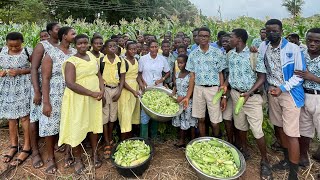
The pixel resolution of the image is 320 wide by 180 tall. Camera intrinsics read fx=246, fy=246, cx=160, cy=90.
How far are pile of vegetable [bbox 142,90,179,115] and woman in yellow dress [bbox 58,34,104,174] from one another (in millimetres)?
787

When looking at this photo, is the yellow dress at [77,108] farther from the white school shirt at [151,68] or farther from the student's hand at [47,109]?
the white school shirt at [151,68]

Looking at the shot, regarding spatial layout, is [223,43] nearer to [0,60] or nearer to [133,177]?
[133,177]

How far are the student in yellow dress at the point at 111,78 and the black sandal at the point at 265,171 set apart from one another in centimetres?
231

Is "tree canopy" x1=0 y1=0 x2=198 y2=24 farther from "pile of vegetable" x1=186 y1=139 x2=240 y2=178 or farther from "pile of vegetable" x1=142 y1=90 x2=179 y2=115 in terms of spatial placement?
"pile of vegetable" x1=186 y1=139 x2=240 y2=178

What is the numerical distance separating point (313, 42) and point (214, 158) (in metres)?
1.92

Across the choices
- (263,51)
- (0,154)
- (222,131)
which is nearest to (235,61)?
(263,51)

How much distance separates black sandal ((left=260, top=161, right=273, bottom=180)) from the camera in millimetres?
3395

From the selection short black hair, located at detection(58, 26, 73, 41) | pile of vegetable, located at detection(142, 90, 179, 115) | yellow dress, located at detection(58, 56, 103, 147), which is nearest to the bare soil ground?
yellow dress, located at detection(58, 56, 103, 147)

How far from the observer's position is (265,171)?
3.44 m

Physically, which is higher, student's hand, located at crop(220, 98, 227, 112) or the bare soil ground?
student's hand, located at crop(220, 98, 227, 112)

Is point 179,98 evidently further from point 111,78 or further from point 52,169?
point 52,169

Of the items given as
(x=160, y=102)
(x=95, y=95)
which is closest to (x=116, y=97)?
(x=95, y=95)

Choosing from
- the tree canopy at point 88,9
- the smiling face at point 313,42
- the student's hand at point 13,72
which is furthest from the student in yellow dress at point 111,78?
the tree canopy at point 88,9

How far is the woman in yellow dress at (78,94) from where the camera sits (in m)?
3.17
